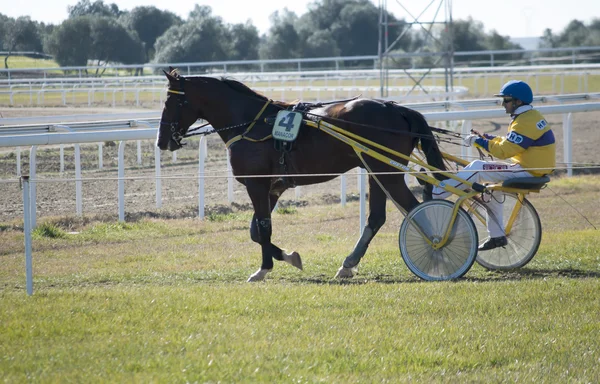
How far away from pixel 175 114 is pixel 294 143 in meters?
A: 1.35

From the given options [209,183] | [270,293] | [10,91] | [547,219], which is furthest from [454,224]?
[10,91]

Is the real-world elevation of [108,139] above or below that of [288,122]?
below

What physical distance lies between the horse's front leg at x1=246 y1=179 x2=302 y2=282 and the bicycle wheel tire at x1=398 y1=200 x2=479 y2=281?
1106 millimetres

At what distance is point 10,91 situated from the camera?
29.1 meters

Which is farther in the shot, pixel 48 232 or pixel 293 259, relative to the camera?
pixel 48 232

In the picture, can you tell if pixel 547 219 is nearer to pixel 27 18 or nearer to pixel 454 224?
pixel 454 224

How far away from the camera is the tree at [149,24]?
41672 mm

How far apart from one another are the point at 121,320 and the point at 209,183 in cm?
1091

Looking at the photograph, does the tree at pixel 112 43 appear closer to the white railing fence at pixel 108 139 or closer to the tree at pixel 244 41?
the white railing fence at pixel 108 139

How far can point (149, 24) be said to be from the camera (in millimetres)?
43812

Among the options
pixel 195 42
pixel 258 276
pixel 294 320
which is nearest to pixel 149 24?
pixel 195 42

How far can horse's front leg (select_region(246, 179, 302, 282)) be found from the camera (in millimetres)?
8797

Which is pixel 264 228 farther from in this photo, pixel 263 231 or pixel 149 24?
pixel 149 24

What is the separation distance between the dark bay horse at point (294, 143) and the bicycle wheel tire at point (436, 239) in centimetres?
29
